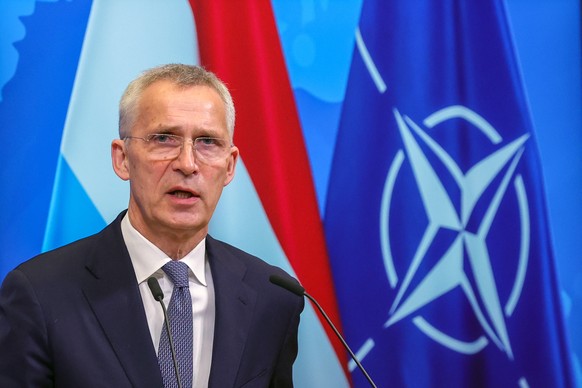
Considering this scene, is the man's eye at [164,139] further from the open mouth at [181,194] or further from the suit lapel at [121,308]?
the suit lapel at [121,308]

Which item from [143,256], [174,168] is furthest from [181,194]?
[143,256]

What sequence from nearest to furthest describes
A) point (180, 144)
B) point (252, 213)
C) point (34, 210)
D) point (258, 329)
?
point (180, 144)
point (258, 329)
point (34, 210)
point (252, 213)

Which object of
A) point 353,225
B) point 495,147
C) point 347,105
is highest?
point 347,105

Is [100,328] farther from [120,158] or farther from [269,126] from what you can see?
[269,126]

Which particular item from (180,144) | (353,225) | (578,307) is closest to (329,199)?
(353,225)

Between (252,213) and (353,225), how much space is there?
380 millimetres

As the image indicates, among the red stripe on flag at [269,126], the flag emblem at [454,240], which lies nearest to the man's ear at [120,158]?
the red stripe on flag at [269,126]

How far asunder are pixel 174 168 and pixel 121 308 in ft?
1.34

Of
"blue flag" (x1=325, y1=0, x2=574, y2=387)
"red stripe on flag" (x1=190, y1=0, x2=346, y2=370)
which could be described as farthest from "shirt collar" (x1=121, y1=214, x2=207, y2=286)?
"blue flag" (x1=325, y1=0, x2=574, y2=387)

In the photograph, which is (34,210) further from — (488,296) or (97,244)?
(488,296)

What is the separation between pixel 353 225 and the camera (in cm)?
276

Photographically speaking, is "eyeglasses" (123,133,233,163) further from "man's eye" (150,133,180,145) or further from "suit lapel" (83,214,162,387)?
"suit lapel" (83,214,162,387)

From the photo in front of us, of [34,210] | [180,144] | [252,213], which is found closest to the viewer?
[180,144]

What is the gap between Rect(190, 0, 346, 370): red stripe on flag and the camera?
269cm
